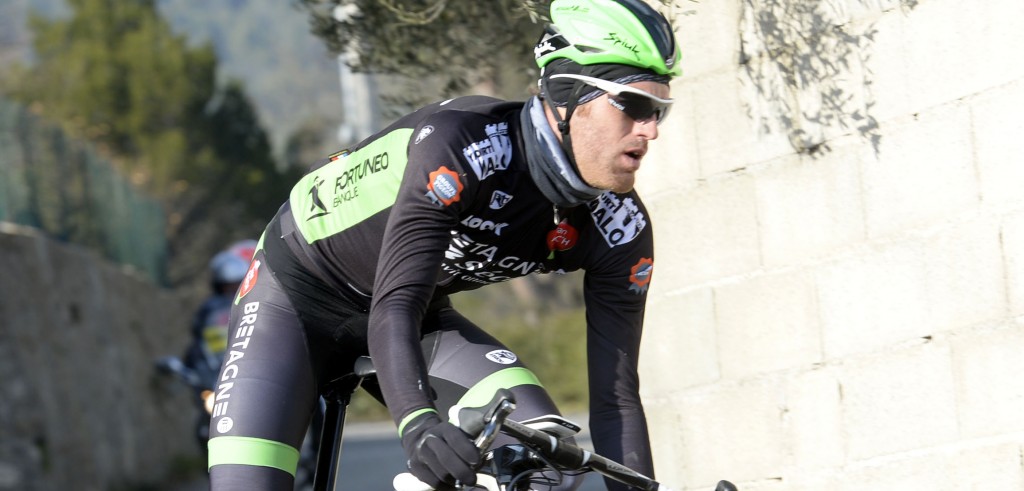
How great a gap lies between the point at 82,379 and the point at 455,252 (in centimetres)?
1016

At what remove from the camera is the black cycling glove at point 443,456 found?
302cm

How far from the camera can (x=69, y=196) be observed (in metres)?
14.9

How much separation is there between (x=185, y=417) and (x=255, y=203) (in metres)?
14.6

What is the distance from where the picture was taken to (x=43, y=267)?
12312 millimetres

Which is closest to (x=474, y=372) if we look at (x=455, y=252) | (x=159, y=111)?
(x=455, y=252)

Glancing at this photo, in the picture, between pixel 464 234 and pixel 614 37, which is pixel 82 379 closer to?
pixel 464 234

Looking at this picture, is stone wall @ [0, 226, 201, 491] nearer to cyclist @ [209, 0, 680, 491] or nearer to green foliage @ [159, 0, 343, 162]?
cyclist @ [209, 0, 680, 491]

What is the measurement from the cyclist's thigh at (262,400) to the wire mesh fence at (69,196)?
871 centimetres

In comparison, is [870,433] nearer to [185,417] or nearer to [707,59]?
[707,59]

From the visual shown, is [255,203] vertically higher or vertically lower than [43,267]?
higher

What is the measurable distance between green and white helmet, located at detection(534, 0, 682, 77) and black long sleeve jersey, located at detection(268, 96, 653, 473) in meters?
0.31

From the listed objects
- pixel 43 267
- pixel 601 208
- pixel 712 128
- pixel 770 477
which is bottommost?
pixel 770 477

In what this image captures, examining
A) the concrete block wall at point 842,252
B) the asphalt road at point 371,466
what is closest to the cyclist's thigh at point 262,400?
the concrete block wall at point 842,252

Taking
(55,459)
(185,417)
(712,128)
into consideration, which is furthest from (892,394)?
(185,417)
